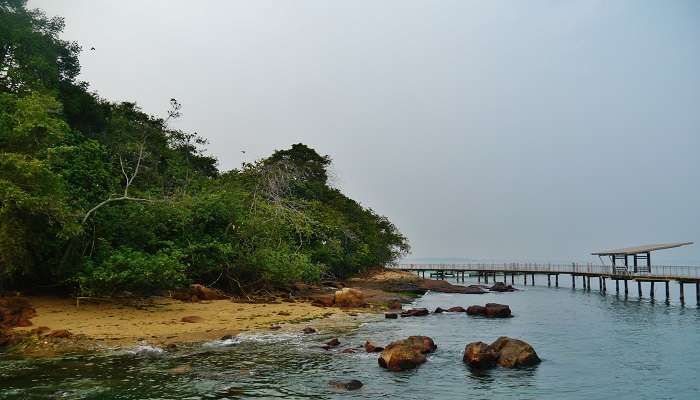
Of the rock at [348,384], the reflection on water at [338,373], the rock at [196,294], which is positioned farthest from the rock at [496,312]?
the rock at [348,384]

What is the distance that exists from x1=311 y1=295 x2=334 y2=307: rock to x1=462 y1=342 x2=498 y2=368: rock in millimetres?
15542

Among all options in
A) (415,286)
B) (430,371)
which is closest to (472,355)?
(430,371)

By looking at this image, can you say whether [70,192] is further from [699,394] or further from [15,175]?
[699,394]

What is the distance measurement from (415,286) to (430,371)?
40.0 meters

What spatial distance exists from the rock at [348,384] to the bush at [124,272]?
9.99 meters

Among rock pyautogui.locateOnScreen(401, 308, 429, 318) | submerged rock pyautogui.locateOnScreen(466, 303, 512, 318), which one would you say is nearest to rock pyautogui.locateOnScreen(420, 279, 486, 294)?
submerged rock pyautogui.locateOnScreen(466, 303, 512, 318)

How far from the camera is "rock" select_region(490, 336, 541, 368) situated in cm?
1620

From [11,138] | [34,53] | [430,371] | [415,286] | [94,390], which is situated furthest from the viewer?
[415,286]

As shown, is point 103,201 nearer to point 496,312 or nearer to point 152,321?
point 152,321

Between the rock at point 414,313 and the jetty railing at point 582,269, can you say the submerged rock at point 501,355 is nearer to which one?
the rock at point 414,313

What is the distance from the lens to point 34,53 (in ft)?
92.8

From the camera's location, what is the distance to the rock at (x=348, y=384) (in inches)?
515

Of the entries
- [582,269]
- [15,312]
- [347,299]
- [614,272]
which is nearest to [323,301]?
[347,299]

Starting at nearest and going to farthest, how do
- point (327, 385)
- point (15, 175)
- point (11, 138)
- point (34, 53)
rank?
point (327, 385) < point (15, 175) < point (11, 138) < point (34, 53)
